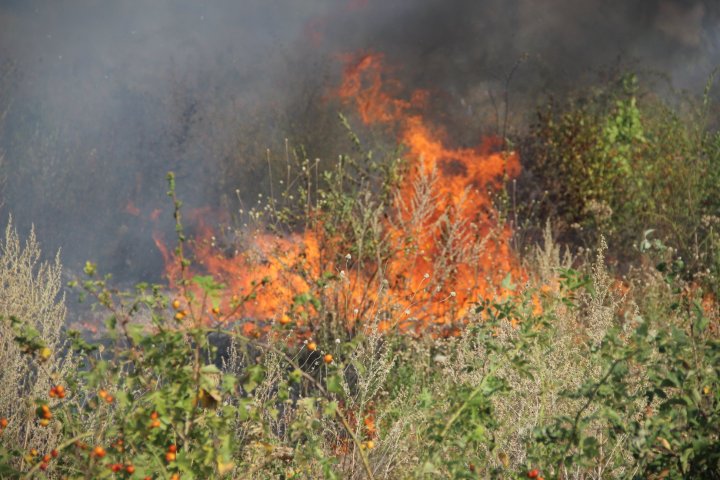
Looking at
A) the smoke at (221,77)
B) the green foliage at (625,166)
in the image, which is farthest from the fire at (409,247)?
the green foliage at (625,166)

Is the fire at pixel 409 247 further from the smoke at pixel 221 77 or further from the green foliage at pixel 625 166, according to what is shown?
the green foliage at pixel 625 166

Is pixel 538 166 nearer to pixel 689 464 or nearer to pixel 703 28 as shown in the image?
pixel 703 28

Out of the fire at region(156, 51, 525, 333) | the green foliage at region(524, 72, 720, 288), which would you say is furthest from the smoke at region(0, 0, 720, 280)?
the green foliage at region(524, 72, 720, 288)

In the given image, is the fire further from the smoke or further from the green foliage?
the green foliage

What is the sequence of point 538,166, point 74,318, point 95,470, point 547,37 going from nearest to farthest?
point 95,470, point 74,318, point 538,166, point 547,37

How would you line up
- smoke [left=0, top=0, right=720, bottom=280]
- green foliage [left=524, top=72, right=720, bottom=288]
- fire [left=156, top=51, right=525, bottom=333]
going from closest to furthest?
1. fire [left=156, top=51, right=525, bottom=333]
2. green foliage [left=524, top=72, right=720, bottom=288]
3. smoke [left=0, top=0, right=720, bottom=280]

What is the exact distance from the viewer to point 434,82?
10414mm

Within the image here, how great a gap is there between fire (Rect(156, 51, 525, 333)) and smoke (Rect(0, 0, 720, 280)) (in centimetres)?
42

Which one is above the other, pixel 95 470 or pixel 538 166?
pixel 95 470

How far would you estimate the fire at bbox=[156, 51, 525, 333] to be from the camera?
634cm

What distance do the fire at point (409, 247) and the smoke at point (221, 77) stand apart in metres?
0.42

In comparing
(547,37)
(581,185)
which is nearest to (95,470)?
(581,185)

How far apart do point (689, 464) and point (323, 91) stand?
844cm

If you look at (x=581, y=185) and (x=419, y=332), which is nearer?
(x=419, y=332)
